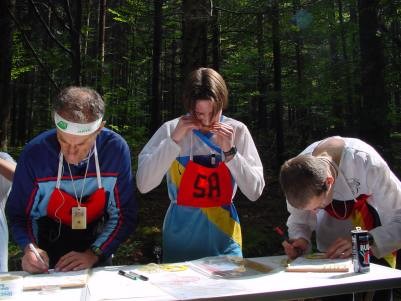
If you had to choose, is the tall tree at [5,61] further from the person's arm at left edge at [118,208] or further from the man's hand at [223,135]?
the man's hand at [223,135]

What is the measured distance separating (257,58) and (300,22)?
3.22 meters

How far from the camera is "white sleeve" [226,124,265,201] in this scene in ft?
9.07

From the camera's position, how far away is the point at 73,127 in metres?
2.45

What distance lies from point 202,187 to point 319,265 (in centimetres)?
77

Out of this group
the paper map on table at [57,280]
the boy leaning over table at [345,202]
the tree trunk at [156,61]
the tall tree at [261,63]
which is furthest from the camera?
the tree trunk at [156,61]

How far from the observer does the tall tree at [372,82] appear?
906cm

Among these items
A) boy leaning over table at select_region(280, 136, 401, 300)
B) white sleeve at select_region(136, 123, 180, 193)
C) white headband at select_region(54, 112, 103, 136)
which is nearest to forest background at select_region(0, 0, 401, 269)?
white sleeve at select_region(136, 123, 180, 193)

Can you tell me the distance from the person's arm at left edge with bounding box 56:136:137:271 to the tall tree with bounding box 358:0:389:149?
722cm

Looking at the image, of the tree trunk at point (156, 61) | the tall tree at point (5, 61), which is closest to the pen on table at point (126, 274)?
the tall tree at point (5, 61)

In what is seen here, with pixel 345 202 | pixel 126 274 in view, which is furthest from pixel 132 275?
pixel 345 202

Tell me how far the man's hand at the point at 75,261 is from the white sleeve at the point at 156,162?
53cm

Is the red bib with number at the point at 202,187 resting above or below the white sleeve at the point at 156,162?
below

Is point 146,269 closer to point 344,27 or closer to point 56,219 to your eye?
point 56,219

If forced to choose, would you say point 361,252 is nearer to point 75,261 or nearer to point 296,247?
point 296,247
